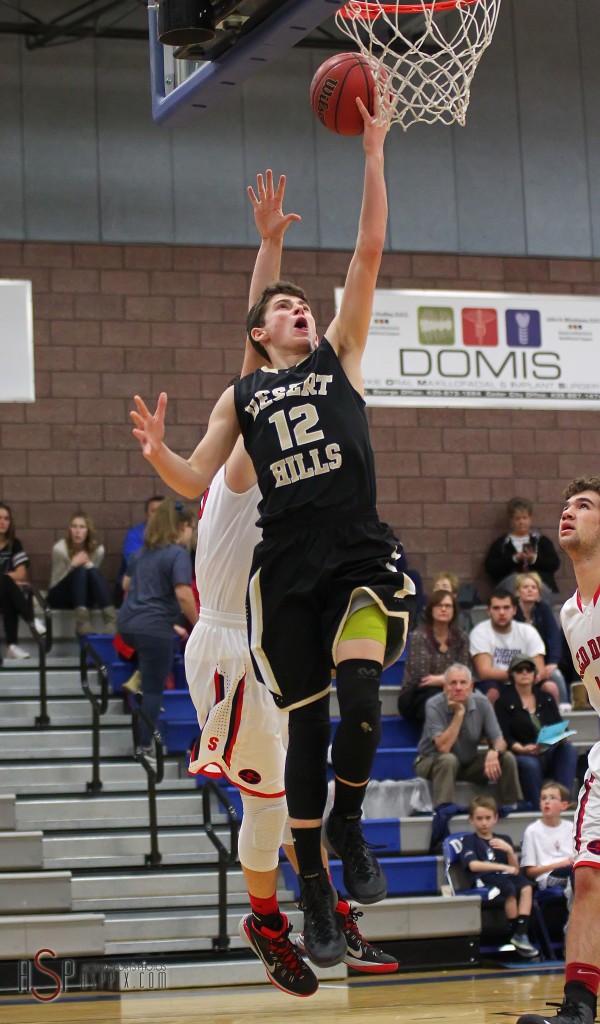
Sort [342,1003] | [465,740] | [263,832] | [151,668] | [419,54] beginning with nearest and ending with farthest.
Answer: [263,832], [419,54], [342,1003], [465,740], [151,668]

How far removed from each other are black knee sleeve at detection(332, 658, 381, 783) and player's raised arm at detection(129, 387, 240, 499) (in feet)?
2.95

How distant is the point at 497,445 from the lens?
15.2 meters

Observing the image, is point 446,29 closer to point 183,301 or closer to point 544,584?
point 183,301

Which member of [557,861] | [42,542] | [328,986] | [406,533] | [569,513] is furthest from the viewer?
[406,533]

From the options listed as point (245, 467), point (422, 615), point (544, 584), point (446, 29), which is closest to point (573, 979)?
point (245, 467)

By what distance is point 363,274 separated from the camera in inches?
202

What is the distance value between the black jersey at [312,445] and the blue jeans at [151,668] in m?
6.26

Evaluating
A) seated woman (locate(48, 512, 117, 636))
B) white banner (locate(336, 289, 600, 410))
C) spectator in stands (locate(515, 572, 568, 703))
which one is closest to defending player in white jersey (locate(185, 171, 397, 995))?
seated woman (locate(48, 512, 117, 636))

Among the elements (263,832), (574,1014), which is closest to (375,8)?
(263,832)

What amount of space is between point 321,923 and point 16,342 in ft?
33.1

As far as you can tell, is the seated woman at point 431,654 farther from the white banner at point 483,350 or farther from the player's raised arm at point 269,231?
the player's raised arm at point 269,231

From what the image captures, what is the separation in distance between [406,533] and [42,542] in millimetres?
3740

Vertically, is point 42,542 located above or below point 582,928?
above

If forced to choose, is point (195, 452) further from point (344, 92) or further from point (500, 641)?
point (500, 641)
